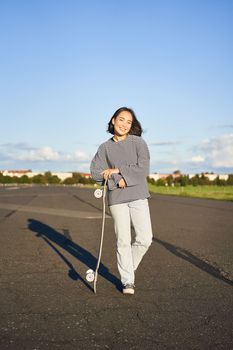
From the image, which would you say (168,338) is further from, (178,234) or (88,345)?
(178,234)

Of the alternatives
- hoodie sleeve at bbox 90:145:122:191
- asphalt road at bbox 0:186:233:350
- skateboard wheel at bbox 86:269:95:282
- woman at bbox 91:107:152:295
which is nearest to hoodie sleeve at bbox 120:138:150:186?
woman at bbox 91:107:152:295

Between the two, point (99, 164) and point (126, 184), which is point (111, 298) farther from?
point (99, 164)

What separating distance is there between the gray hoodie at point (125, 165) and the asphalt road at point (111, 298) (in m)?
1.03

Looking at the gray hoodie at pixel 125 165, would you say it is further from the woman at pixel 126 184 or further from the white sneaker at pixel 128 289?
the white sneaker at pixel 128 289

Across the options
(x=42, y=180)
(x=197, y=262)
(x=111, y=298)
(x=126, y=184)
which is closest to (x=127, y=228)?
(x=126, y=184)

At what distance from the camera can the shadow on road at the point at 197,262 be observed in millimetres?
5441

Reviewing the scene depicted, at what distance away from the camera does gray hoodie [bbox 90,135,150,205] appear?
4.46 metres

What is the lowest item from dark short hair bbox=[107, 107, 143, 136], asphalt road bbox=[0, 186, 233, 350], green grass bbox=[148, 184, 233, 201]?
asphalt road bbox=[0, 186, 233, 350]

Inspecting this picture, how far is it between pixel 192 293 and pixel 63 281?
1511 millimetres

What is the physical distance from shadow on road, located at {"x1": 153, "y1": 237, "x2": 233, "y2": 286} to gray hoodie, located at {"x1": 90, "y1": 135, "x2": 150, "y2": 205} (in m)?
1.64

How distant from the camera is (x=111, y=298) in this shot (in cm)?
437

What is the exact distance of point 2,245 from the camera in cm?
795

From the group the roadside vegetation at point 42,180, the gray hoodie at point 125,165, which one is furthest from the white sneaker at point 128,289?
the roadside vegetation at point 42,180

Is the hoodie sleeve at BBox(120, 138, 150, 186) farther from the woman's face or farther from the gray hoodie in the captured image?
the woman's face
